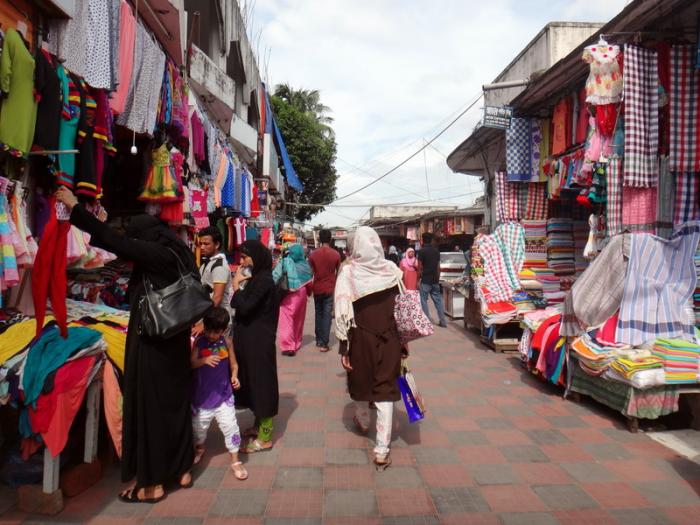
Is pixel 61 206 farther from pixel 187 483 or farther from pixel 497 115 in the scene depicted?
pixel 497 115

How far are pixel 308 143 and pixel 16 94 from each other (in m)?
24.3

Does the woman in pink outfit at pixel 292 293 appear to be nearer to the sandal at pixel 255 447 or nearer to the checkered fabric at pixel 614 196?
the sandal at pixel 255 447

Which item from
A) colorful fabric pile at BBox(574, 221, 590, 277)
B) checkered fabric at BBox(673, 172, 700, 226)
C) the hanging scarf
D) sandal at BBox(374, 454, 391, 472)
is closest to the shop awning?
sandal at BBox(374, 454, 391, 472)

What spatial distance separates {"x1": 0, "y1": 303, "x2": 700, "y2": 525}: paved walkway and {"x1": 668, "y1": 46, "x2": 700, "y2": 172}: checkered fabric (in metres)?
2.50

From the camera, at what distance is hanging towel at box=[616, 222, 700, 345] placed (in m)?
4.32

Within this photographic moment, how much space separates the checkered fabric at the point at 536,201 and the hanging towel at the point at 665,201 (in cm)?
287

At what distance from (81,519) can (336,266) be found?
208 inches

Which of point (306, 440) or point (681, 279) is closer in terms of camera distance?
point (306, 440)

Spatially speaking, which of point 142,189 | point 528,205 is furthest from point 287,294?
point 528,205

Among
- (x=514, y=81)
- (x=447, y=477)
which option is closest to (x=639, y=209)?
(x=447, y=477)

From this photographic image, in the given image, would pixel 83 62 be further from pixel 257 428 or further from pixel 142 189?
pixel 257 428

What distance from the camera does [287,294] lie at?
705 cm

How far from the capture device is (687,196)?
4320 mm

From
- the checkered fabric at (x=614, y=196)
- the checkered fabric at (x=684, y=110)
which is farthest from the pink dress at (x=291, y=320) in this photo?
the checkered fabric at (x=684, y=110)
